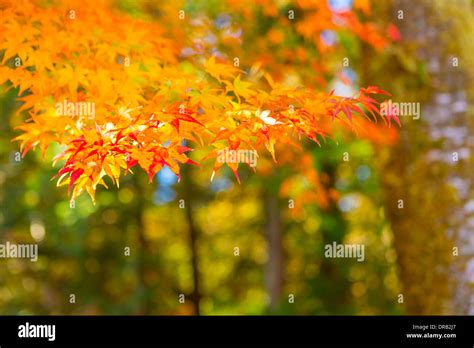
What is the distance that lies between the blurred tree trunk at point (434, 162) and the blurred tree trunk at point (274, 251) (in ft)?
12.5

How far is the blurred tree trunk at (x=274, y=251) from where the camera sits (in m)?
8.89

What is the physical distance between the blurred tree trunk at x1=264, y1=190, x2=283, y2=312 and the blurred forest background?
18 mm

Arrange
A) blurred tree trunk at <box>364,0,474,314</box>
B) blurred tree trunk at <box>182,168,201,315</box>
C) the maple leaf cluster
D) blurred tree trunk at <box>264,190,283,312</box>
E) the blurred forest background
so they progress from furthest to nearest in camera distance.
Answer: blurred tree trunk at <box>182,168,201,315</box> < blurred tree trunk at <box>264,190,283,312</box> < the blurred forest background < blurred tree trunk at <box>364,0,474,314</box> < the maple leaf cluster

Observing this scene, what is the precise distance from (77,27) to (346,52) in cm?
397

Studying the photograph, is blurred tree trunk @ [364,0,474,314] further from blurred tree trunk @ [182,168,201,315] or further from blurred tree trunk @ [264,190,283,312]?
blurred tree trunk @ [182,168,201,315]

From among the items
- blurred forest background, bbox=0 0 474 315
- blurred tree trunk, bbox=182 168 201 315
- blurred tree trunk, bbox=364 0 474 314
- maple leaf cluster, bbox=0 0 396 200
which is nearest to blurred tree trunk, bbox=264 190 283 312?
blurred forest background, bbox=0 0 474 315

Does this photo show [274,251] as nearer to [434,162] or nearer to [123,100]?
[434,162]

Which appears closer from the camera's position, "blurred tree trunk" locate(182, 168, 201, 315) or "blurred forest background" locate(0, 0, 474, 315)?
"blurred forest background" locate(0, 0, 474, 315)

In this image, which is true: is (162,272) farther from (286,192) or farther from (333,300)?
(286,192)

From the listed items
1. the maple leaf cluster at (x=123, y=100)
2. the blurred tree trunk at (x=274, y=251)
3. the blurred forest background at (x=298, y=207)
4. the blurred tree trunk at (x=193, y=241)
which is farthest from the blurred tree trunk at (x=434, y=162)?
the blurred tree trunk at (x=193, y=241)

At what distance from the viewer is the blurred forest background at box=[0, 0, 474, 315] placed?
4.98 meters

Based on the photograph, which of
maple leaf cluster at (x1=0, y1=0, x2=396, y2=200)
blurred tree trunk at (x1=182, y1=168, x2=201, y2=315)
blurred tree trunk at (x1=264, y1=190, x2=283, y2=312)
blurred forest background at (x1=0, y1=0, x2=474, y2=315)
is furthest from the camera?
blurred tree trunk at (x1=182, y1=168, x2=201, y2=315)

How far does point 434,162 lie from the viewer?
4.96 metres

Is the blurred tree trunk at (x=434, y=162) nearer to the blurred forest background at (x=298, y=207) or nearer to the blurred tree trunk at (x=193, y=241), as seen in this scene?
the blurred forest background at (x=298, y=207)
